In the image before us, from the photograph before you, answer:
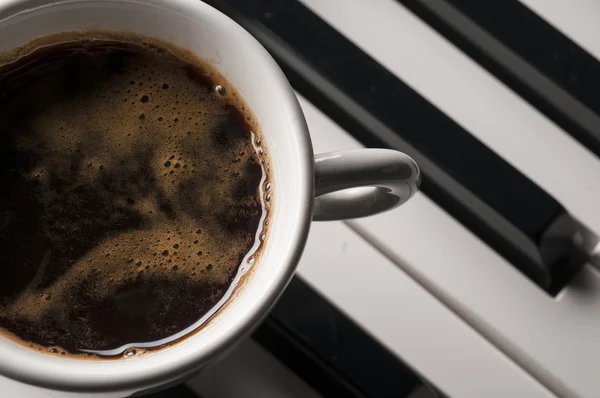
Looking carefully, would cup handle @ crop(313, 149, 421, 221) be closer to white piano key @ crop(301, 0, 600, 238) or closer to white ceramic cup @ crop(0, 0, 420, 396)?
white ceramic cup @ crop(0, 0, 420, 396)

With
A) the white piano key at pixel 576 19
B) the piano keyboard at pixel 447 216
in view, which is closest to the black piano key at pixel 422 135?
the piano keyboard at pixel 447 216

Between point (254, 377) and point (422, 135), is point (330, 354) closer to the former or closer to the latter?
point (254, 377)

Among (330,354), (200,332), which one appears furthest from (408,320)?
(200,332)

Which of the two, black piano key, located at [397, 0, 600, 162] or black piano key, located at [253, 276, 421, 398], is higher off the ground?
black piano key, located at [397, 0, 600, 162]

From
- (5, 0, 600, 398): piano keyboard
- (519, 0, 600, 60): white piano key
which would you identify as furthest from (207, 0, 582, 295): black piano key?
(519, 0, 600, 60): white piano key

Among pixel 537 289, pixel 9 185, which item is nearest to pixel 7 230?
pixel 9 185

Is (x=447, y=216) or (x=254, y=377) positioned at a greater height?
(x=447, y=216)

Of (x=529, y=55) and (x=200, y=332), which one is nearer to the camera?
(x=200, y=332)

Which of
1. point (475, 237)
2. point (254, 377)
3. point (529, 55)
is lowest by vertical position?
point (254, 377)
